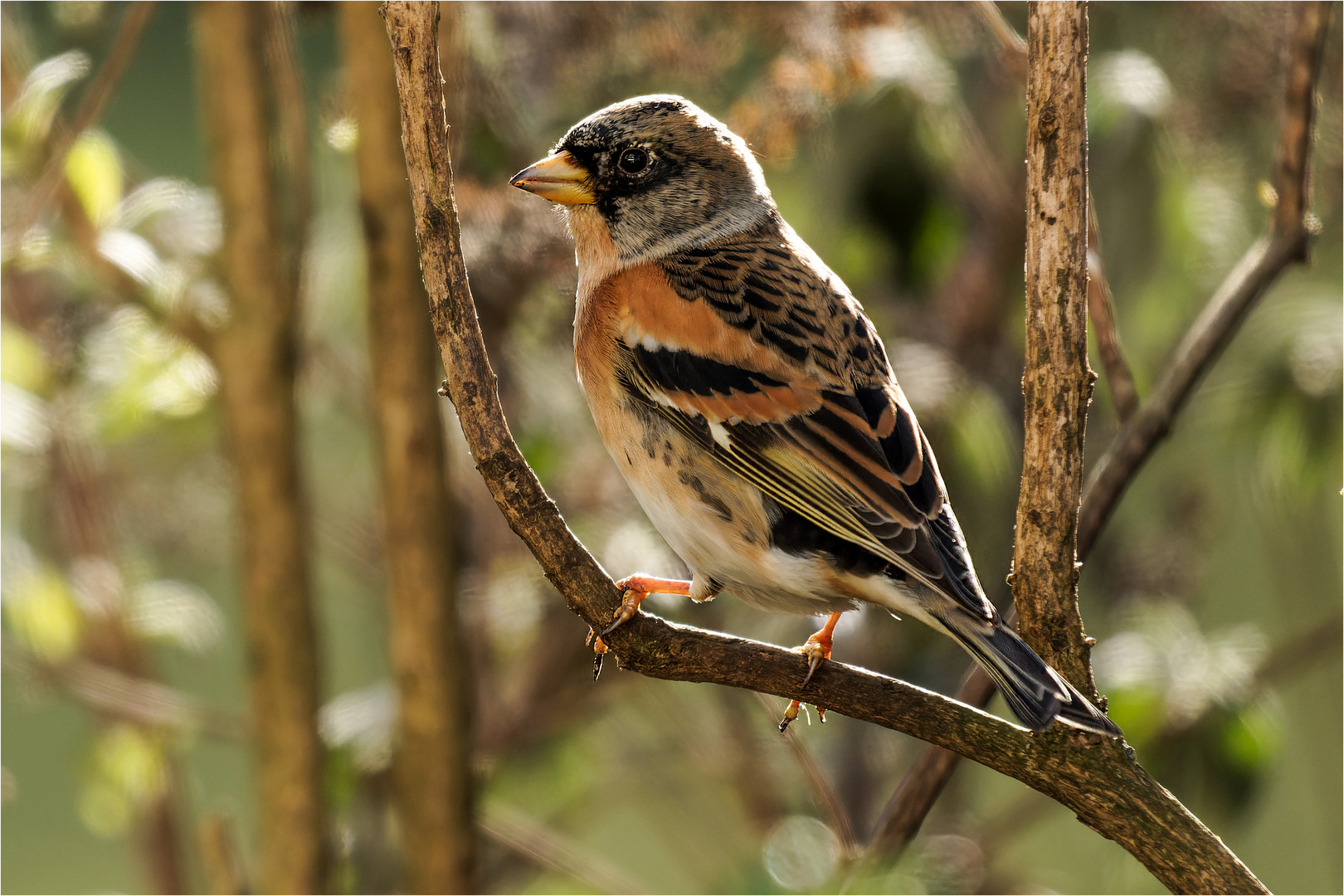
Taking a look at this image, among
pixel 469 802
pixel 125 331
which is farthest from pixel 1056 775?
pixel 125 331

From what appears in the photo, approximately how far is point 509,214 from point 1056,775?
1.59 meters

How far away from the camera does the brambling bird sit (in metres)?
1.71

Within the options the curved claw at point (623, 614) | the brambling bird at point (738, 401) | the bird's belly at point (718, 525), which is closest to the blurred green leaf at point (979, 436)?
the brambling bird at point (738, 401)

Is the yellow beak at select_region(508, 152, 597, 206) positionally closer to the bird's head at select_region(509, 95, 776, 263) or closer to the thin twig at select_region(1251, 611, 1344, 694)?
the bird's head at select_region(509, 95, 776, 263)

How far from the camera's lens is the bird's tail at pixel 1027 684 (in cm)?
138

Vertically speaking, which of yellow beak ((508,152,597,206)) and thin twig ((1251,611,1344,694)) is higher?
yellow beak ((508,152,597,206))

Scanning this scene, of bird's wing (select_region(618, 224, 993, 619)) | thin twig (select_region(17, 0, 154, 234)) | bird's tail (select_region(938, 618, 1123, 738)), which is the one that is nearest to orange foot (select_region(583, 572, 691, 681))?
bird's wing (select_region(618, 224, 993, 619))

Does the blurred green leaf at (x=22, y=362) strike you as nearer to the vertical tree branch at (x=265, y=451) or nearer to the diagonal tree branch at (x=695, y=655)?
the vertical tree branch at (x=265, y=451)

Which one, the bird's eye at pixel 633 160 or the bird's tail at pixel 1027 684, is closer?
the bird's tail at pixel 1027 684

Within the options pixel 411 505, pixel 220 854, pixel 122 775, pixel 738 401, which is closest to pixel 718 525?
pixel 738 401

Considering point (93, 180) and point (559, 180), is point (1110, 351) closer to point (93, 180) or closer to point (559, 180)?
point (559, 180)

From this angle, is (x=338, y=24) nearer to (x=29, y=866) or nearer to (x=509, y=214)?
(x=509, y=214)

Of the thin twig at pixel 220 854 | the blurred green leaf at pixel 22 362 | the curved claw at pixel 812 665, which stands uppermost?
the blurred green leaf at pixel 22 362

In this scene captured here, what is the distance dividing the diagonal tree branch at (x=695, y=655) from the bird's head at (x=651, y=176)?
659mm
